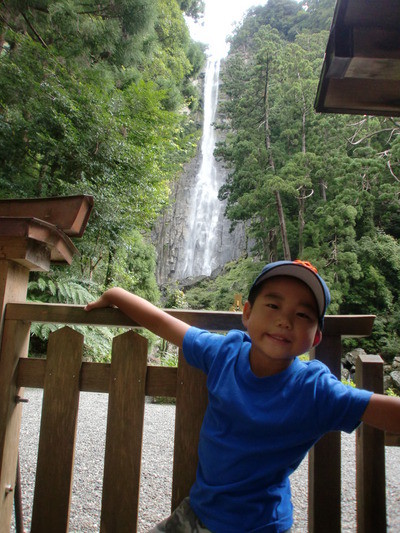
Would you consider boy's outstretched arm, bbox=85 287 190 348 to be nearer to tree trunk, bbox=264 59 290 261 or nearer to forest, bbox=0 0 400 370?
forest, bbox=0 0 400 370

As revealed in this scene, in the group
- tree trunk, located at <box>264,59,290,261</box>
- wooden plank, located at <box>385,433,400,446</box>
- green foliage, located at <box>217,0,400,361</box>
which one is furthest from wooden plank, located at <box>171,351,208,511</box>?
tree trunk, located at <box>264,59,290,261</box>

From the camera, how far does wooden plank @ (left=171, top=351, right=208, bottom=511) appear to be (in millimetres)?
1183

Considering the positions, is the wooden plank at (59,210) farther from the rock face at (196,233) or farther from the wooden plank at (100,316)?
the rock face at (196,233)

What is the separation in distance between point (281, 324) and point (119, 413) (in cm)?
64

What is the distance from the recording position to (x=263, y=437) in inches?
36.5

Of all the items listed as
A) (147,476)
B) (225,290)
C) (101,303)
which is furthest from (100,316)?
(225,290)

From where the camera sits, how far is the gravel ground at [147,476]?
2520 mm

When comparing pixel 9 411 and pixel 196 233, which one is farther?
pixel 196 233

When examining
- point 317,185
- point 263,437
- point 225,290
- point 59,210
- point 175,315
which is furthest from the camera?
point 225,290

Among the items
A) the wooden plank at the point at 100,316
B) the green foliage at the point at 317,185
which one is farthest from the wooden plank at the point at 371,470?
the green foliage at the point at 317,185

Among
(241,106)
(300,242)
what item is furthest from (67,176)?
(241,106)

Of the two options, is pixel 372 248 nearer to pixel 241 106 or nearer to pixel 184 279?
pixel 241 106

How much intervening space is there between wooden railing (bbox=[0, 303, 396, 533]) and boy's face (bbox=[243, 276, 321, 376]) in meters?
0.18

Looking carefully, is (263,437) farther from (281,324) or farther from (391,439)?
(391,439)
